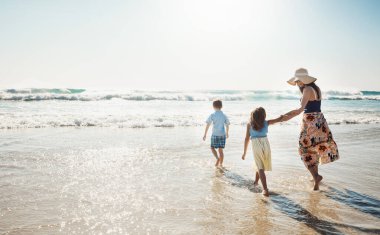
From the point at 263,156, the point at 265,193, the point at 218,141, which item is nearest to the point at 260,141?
the point at 263,156

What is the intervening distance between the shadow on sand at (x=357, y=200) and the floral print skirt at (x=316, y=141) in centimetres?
56

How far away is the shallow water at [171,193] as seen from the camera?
13.4 feet

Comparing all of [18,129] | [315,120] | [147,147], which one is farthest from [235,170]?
[18,129]

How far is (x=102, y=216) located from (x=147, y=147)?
543cm

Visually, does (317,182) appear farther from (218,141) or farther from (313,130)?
(218,141)

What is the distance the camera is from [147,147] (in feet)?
31.8

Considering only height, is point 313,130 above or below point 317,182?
above

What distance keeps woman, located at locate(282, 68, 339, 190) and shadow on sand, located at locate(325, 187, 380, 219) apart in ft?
1.20

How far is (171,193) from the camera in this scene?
539 cm

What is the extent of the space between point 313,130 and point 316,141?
0.64 ft

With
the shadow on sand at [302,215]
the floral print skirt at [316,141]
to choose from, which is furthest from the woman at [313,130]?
the shadow on sand at [302,215]

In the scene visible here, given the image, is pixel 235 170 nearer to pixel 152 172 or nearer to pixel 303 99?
pixel 152 172

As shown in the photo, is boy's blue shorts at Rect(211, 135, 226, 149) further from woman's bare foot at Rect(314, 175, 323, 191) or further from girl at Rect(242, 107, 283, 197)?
woman's bare foot at Rect(314, 175, 323, 191)

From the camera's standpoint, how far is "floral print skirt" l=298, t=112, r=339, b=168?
5.53 meters
